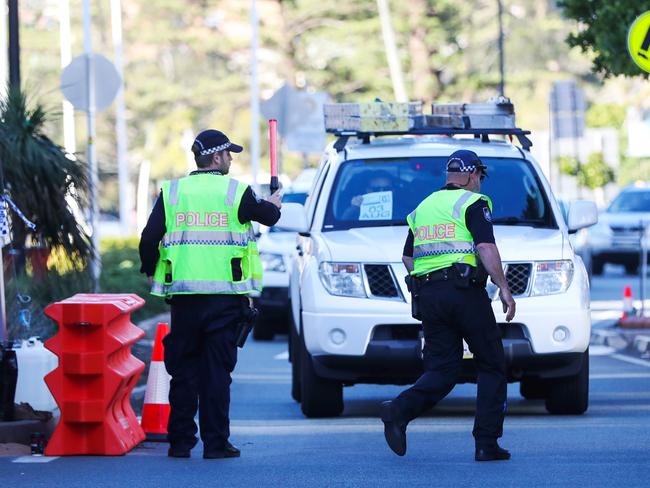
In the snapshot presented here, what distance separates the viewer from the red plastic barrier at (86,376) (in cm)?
973

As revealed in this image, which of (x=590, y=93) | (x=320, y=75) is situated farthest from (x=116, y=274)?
(x=590, y=93)

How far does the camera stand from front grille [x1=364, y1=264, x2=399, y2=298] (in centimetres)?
1126

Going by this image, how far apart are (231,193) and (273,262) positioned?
975 centimetres

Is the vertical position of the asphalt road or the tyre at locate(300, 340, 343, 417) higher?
the tyre at locate(300, 340, 343, 417)

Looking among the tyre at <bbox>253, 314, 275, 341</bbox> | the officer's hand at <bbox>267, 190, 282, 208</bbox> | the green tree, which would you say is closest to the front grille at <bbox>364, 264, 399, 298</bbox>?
the officer's hand at <bbox>267, 190, 282, 208</bbox>

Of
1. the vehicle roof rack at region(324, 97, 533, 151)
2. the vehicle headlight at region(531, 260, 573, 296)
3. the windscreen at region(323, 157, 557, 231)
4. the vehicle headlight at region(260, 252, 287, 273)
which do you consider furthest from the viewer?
the vehicle headlight at region(260, 252, 287, 273)

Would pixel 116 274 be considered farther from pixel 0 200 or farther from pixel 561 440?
pixel 561 440

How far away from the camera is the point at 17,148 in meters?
13.5

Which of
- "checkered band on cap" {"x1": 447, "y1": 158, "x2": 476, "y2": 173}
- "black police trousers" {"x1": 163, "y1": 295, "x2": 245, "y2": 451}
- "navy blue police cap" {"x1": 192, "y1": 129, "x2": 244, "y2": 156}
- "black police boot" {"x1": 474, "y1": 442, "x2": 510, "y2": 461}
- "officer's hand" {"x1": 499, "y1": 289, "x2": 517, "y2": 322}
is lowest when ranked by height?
"black police boot" {"x1": 474, "y1": 442, "x2": 510, "y2": 461}

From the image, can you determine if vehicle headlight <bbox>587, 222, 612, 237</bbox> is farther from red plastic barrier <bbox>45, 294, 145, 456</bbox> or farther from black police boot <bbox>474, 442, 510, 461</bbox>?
black police boot <bbox>474, 442, 510, 461</bbox>

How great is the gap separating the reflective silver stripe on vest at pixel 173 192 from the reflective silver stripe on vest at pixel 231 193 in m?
0.29

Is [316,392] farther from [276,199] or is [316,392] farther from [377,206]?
[276,199]

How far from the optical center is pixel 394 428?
9367mm

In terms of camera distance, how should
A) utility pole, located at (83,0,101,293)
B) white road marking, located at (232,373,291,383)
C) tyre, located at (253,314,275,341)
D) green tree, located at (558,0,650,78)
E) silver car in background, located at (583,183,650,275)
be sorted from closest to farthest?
1. utility pole, located at (83,0,101,293)
2. white road marking, located at (232,373,291,383)
3. green tree, located at (558,0,650,78)
4. tyre, located at (253,314,275,341)
5. silver car in background, located at (583,183,650,275)
